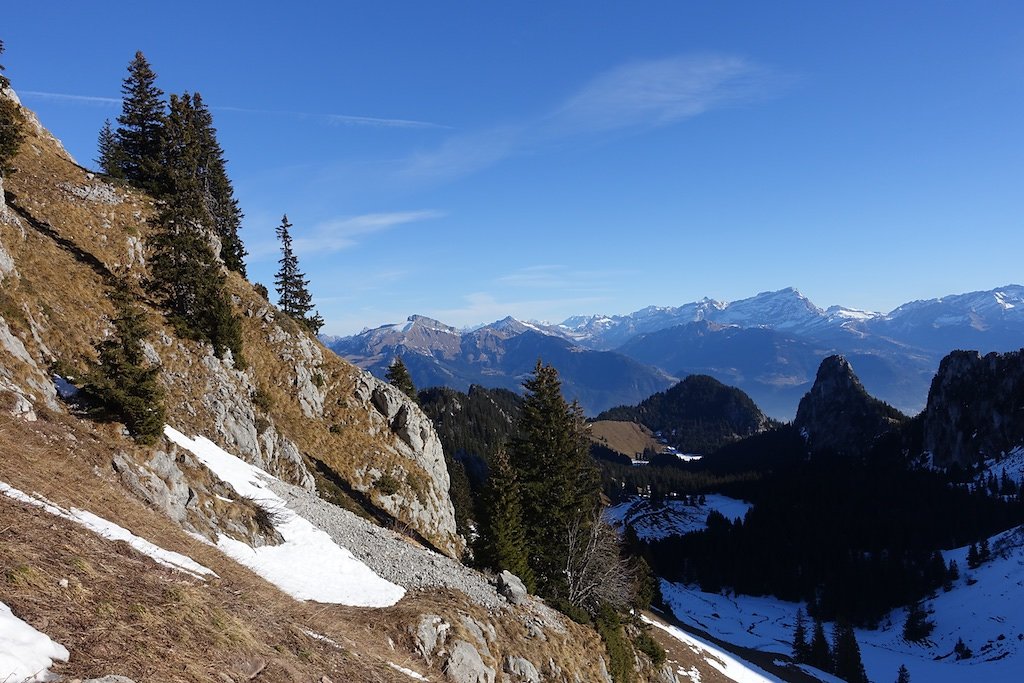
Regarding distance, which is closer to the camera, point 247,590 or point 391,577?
point 247,590

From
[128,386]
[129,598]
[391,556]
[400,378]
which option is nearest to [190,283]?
[128,386]

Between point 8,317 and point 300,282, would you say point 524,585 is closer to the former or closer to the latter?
point 8,317

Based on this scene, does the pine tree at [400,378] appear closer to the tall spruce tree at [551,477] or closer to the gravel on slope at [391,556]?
the tall spruce tree at [551,477]

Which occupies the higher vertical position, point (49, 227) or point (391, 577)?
point (49, 227)

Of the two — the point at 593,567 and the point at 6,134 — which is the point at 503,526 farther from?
the point at 6,134

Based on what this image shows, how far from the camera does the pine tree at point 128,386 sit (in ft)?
64.4

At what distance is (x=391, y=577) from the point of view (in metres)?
23.7

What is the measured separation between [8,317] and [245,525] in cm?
1232

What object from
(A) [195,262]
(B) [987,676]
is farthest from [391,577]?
(B) [987,676]

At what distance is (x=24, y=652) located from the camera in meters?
6.82

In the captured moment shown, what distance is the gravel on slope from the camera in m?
24.4

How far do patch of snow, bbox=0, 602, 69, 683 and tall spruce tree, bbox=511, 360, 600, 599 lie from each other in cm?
3179

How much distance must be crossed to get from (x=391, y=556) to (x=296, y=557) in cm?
540

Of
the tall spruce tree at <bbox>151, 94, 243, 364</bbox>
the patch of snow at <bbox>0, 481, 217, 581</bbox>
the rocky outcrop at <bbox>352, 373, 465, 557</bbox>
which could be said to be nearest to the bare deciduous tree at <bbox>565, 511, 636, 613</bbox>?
the rocky outcrop at <bbox>352, 373, 465, 557</bbox>
